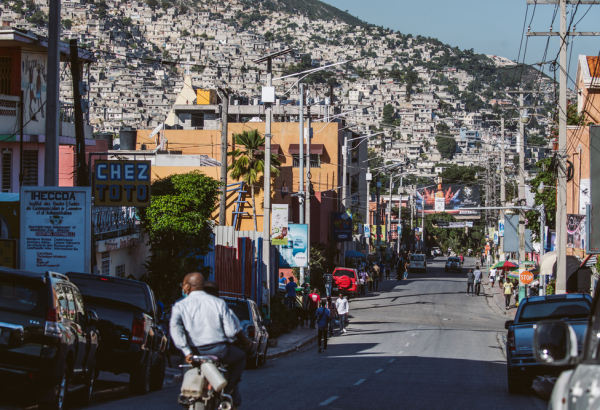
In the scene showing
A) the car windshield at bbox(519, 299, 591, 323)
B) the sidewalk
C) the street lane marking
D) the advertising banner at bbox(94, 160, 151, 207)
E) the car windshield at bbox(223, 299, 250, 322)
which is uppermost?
the advertising banner at bbox(94, 160, 151, 207)

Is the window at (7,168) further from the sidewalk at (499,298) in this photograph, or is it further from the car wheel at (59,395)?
the sidewalk at (499,298)

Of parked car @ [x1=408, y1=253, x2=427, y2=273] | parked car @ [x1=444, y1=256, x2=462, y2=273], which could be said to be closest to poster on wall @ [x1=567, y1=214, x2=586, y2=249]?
parked car @ [x1=408, y1=253, x2=427, y2=273]

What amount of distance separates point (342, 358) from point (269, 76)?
1136 centimetres

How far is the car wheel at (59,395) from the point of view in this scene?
33.7 feet

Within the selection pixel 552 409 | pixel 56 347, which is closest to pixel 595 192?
pixel 56 347

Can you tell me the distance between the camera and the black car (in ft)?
31.8

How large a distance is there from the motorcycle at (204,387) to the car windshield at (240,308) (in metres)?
11.4

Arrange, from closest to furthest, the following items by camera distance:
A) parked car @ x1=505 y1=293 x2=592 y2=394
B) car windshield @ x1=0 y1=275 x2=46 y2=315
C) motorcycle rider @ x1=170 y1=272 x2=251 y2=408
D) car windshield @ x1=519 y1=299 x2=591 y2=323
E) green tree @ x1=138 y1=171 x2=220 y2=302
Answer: motorcycle rider @ x1=170 y1=272 x2=251 y2=408 < car windshield @ x1=0 y1=275 x2=46 y2=315 < parked car @ x1=505 y1=293 x2=592 y2=394 < car windshield @ x1=519 y1=299 x2=591 y2=323 < green tree @ x1=138 y1=171 x2=220 y2=302

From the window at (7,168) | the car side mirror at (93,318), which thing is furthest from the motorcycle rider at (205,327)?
the window at (7,168)

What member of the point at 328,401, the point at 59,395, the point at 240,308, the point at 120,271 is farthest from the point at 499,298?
the point at 59,395

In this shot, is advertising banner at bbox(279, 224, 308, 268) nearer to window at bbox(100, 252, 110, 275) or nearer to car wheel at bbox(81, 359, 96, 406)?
window at bbox(100, 252, 110, 275)

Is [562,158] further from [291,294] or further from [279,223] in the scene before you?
[291,294]

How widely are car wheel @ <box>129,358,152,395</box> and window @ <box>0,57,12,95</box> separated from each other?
1707cm

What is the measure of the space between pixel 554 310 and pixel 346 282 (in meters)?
34.2
